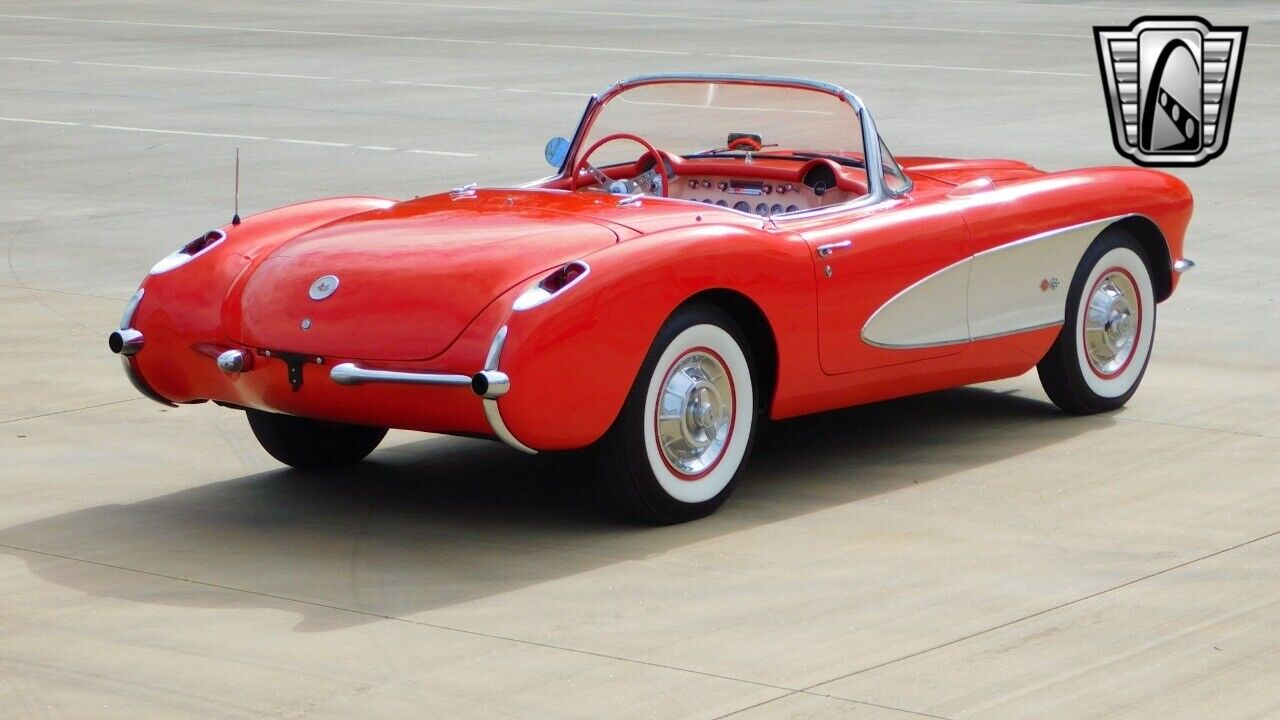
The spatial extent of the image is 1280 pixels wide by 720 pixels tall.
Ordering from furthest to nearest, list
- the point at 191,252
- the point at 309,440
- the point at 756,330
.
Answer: the point at 309,440, the point at 191,252, the point at 756,330

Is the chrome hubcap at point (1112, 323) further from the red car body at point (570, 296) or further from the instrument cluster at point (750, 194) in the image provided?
the instrument cluster at point (750, 194)

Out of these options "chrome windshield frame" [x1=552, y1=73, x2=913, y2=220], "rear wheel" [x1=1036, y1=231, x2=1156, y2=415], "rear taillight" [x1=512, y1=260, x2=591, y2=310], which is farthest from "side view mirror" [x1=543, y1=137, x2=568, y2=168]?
"rear wheel" [x1=1036, y1=231, x2=1156, y2=415]

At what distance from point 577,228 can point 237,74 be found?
673 inches

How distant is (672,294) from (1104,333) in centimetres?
226

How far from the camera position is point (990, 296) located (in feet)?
22.7

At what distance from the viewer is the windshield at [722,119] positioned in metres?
7.17

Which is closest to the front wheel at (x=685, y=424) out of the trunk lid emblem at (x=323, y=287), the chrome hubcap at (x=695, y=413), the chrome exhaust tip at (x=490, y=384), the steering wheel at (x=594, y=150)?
the chrome hubcap at (x=695, y=413)

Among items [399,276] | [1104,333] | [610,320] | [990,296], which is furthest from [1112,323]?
[399,276]

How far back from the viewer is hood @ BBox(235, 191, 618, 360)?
570cm

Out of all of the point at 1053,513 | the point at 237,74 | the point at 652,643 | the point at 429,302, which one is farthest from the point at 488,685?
the point at 237,74

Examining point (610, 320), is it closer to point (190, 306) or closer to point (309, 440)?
point (190, 306)

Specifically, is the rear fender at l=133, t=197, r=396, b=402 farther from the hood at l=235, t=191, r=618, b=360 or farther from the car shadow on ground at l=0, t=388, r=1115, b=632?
the car shadow on ground at l=0, t=388, r=1115, b=632

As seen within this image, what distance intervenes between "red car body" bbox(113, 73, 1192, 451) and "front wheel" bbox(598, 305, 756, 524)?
0.29 ft

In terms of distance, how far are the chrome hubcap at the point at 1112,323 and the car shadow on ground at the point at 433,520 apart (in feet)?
0.80
